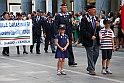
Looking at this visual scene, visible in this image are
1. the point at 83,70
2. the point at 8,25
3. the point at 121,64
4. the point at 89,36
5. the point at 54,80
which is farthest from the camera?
the point at 8,25

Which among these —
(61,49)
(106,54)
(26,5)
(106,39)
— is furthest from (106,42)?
(26,5)

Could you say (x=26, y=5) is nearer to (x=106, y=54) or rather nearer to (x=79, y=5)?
(x=79, y=5)

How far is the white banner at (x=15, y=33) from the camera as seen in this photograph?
16.9 metres

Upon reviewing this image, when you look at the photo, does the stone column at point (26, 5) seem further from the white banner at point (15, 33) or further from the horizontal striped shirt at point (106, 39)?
the horizontal striped shirt at point (106, 39)

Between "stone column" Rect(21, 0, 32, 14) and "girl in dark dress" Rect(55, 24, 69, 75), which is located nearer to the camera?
"girl in dark dress" Rect(55, 24, 69, 75)

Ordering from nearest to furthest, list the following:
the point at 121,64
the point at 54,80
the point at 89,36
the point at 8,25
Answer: the point at 54,80 < the point at 89,36 < the point at 121,64 < the point at 8,25

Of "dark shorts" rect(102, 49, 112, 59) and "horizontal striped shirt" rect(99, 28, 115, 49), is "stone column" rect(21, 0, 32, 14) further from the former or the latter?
"dark shorts" rect(102, 49, 112, 59)

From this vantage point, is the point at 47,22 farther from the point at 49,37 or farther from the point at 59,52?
the point at 59,52

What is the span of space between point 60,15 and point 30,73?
2.35 meters

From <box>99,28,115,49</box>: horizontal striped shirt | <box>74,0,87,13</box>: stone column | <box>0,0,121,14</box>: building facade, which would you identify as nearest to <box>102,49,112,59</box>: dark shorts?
<box>99,28,115,49</box>: horizontal striped shirt

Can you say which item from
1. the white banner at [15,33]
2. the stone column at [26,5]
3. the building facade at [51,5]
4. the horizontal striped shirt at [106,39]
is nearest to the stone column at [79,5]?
the building facade at [51,5]

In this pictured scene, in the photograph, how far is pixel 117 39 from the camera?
59.6ft

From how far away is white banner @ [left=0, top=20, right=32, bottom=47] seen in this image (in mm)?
16906

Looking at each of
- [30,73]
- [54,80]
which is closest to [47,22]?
[30,73]
